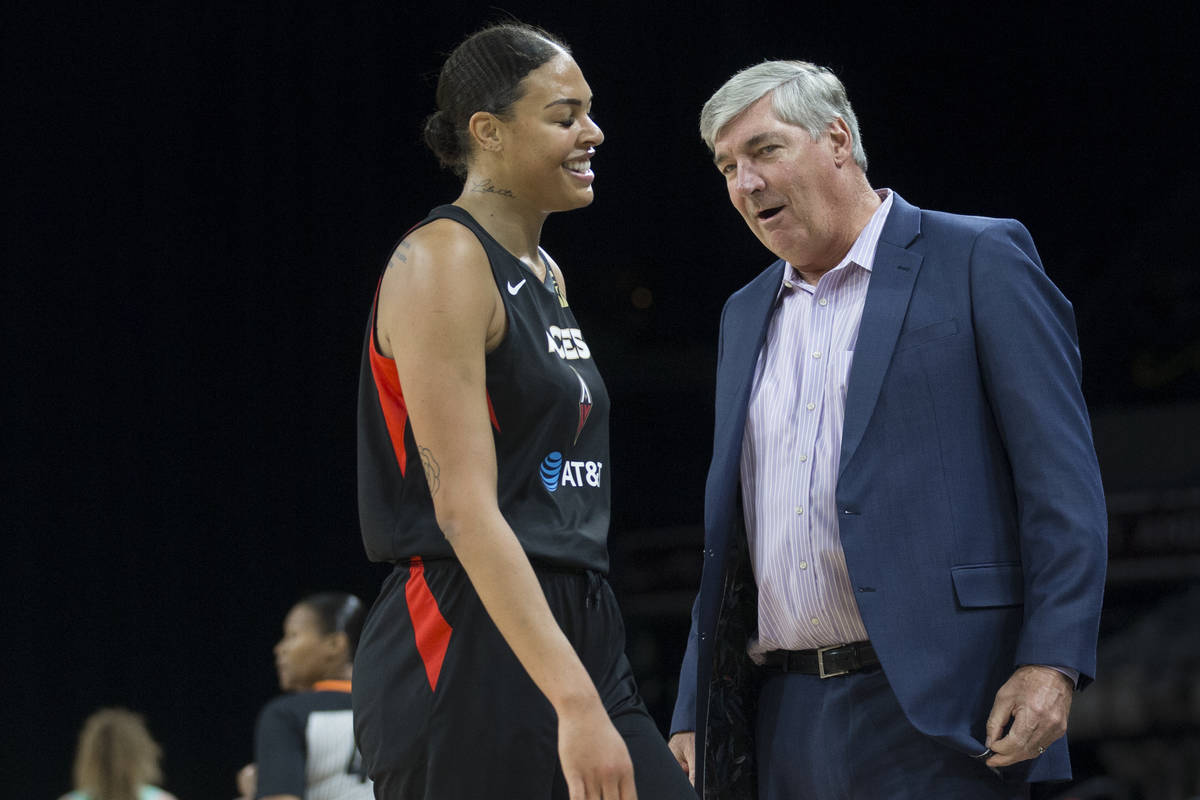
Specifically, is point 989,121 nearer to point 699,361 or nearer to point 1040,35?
point 1040,35

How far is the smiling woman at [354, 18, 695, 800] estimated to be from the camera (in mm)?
1526

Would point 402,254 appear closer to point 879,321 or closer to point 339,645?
point 879,321

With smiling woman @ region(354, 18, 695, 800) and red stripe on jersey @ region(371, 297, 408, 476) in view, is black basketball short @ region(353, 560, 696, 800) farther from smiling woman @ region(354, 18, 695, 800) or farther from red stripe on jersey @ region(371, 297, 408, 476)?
red stripe on jersey @ region(371, 297, 408, 476)

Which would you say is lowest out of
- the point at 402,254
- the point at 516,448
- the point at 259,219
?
the point at 516,448

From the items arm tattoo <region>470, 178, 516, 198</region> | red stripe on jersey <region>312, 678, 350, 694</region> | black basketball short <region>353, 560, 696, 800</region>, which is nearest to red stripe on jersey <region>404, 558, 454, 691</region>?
black basketball short <region>353, 560, 696, 800</region>

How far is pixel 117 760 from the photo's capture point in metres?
5.22

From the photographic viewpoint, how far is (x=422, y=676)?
158 centimetres

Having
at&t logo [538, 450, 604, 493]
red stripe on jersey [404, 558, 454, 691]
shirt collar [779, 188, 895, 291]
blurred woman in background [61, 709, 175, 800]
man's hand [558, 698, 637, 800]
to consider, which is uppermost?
shirt collar [779, 188, 895, 291]

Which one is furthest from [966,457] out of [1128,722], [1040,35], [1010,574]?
[1128,722]

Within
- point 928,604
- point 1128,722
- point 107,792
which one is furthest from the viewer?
point 1128,722

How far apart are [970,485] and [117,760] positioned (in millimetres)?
4145

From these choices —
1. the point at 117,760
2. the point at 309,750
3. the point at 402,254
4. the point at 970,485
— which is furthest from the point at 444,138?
the point at 117,760

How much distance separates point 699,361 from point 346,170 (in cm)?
342

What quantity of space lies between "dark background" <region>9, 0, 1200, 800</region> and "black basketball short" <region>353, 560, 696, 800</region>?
6.76 m
